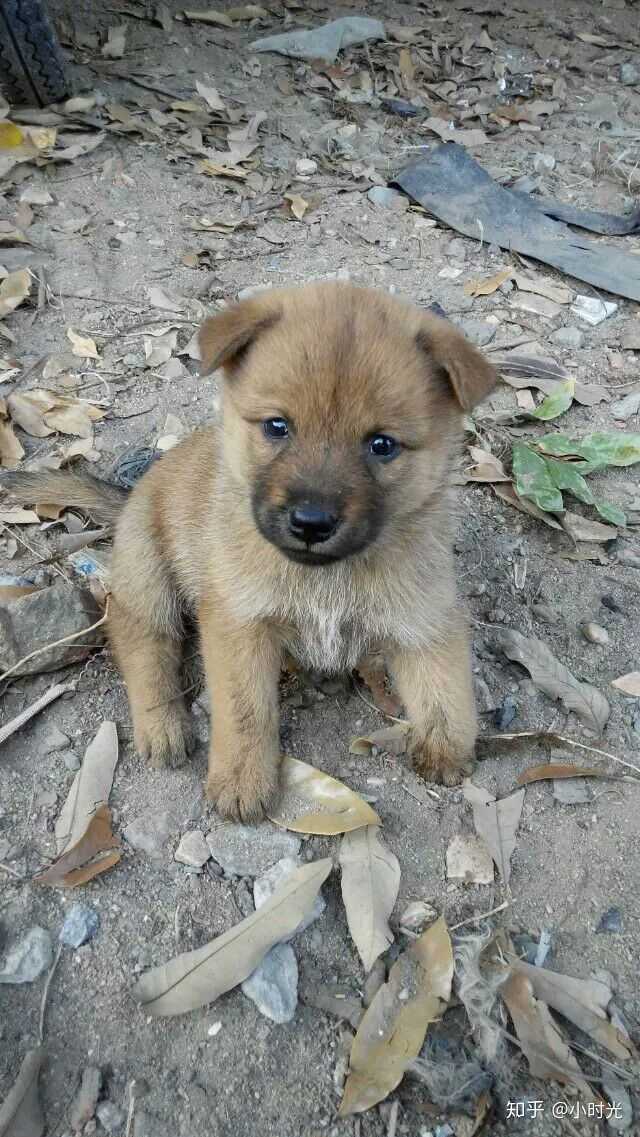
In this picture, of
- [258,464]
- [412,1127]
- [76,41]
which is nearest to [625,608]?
[258,464]

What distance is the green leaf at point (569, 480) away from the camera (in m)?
4.18

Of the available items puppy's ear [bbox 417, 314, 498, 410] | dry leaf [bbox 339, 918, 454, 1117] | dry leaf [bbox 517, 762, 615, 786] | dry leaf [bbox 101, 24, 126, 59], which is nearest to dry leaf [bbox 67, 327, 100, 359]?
puppy's ear [bbox 417, 314, 498, 410]

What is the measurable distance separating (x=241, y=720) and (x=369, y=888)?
2.22 ft

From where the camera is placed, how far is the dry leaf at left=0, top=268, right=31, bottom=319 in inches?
198

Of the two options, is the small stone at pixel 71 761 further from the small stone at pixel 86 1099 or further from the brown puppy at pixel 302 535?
the small stone at pixel 86 1099

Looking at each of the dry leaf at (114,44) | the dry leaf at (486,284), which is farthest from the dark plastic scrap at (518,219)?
the dry leaf at (114,44)

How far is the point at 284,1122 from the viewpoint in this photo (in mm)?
2168

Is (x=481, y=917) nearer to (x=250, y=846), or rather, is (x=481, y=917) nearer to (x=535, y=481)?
(x=250, y=846)

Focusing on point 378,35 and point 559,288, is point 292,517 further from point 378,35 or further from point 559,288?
point 378,35

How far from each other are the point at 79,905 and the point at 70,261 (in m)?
4.30

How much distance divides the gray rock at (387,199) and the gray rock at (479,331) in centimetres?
162

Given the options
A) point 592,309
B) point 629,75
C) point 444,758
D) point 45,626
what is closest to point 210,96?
point 592,309

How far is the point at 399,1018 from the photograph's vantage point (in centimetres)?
237

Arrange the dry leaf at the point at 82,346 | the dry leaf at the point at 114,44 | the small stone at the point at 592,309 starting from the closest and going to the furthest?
1. the dry leaf at the point at 82,346
2. the small stone at the point at 592,309
3. the dry leaf at the point at 114,44
